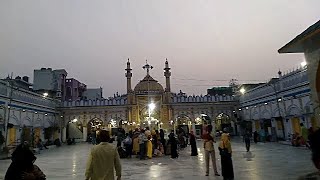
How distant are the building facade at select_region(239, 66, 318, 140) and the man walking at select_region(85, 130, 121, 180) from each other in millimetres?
15723

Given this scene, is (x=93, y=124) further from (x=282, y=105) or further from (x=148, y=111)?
(x=282, y=105)

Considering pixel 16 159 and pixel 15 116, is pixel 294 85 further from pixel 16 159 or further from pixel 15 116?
pixel 15 116

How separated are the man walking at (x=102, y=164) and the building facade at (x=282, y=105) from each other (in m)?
15.7

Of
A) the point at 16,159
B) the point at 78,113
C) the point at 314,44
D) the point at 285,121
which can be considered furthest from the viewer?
the point at 78,113

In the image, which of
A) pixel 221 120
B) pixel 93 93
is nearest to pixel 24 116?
pixel 221 120

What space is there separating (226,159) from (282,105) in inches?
716

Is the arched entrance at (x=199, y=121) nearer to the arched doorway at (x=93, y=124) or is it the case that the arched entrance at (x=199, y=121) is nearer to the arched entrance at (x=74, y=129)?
the arched doorway at (x=93, y=124)

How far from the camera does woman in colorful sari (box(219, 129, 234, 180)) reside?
752cm

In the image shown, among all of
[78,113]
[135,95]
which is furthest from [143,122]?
[78,113]

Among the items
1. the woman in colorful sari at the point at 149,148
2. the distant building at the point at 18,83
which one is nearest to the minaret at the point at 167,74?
the distant building at the point at 18,83

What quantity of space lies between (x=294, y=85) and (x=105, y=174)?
20753mm

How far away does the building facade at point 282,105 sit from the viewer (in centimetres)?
1995

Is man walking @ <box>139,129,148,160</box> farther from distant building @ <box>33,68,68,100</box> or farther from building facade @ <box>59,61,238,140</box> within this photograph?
distant building @ <box>33,68,68,100</box>

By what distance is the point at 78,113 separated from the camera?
3638 centimetres
